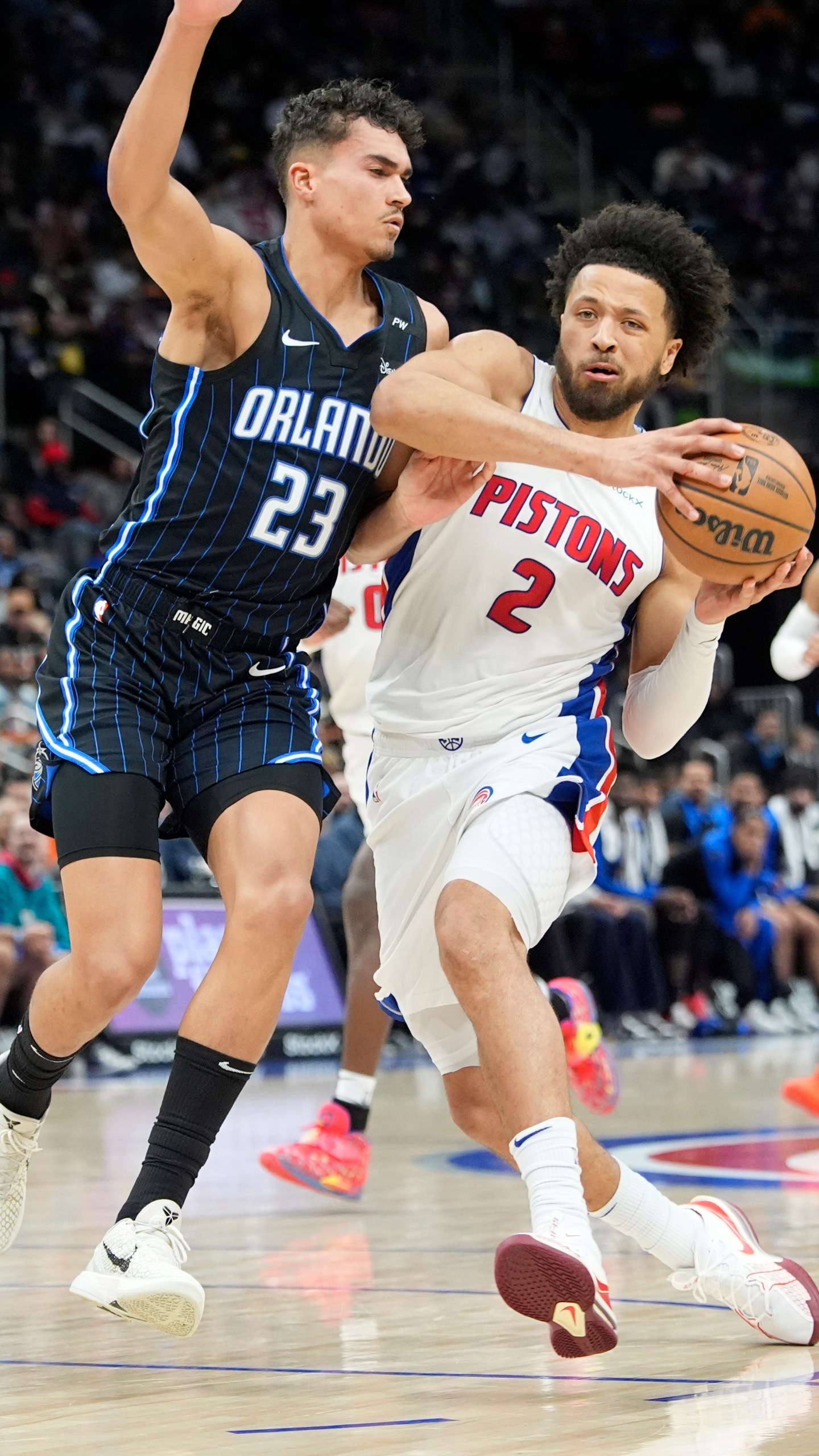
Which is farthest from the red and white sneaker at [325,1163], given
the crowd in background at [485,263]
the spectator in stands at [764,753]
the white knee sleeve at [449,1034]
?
the spectator in stands at [764,753]

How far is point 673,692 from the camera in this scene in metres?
3.98

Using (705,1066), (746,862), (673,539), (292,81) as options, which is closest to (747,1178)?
(673,539)

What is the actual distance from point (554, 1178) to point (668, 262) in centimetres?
204

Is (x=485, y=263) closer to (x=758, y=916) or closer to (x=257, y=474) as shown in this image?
(x=758, y=916)

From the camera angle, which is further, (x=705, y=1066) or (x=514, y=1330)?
(x=705, y=1066)

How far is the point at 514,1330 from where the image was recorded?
150 inches

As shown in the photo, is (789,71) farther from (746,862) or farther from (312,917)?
(312,917)

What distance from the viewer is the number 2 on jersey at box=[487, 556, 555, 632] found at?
13.0 ft

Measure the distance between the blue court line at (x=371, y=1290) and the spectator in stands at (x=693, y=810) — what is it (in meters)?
10.5

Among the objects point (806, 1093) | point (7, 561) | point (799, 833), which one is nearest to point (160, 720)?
point (806, 1093)

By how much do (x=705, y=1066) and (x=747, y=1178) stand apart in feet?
15.9

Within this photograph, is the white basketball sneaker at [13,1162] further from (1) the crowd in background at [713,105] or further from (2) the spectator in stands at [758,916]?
(1) the crowd in background at [713,105]

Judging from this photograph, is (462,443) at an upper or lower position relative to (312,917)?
upper

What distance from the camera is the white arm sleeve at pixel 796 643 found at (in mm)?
6770
